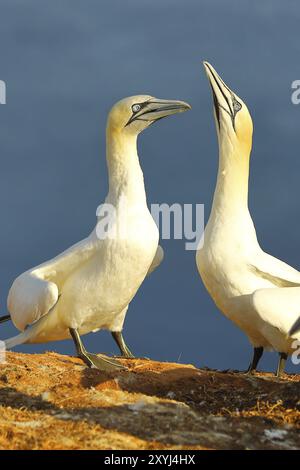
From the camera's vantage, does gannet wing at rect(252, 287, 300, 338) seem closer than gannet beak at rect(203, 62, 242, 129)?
Yes

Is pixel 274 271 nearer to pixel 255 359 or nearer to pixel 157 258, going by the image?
pixel 255 359

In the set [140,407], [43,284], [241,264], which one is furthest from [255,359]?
[140,407]

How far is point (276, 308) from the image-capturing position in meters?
12.7

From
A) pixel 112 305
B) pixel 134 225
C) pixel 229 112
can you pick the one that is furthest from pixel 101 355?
pixel 229 112

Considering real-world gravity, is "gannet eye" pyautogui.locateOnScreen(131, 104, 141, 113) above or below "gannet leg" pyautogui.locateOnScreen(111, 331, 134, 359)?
above

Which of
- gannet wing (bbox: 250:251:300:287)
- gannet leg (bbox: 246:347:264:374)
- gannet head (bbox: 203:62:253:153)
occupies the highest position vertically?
gannet head (bbox: 203:62:253:153)

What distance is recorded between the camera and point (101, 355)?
43.2ft

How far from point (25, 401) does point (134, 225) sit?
3.11 meters

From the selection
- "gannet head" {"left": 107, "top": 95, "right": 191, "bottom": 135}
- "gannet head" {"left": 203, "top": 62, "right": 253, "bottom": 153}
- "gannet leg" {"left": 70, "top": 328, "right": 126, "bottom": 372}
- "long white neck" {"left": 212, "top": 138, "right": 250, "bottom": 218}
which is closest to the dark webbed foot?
"gannet leg" {"left": 70, "top": 328, "right": 126, "bottom": 372}

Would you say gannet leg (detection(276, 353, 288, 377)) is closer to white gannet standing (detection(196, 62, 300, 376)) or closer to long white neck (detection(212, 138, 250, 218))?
white gannet standing (detection(196, 62, 300, 376))

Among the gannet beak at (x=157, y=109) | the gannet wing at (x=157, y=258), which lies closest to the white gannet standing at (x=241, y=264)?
the gannet wing at (x=157, y=258)

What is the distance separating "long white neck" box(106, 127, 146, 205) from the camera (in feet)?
42.6

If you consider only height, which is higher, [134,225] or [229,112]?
[229,112]
